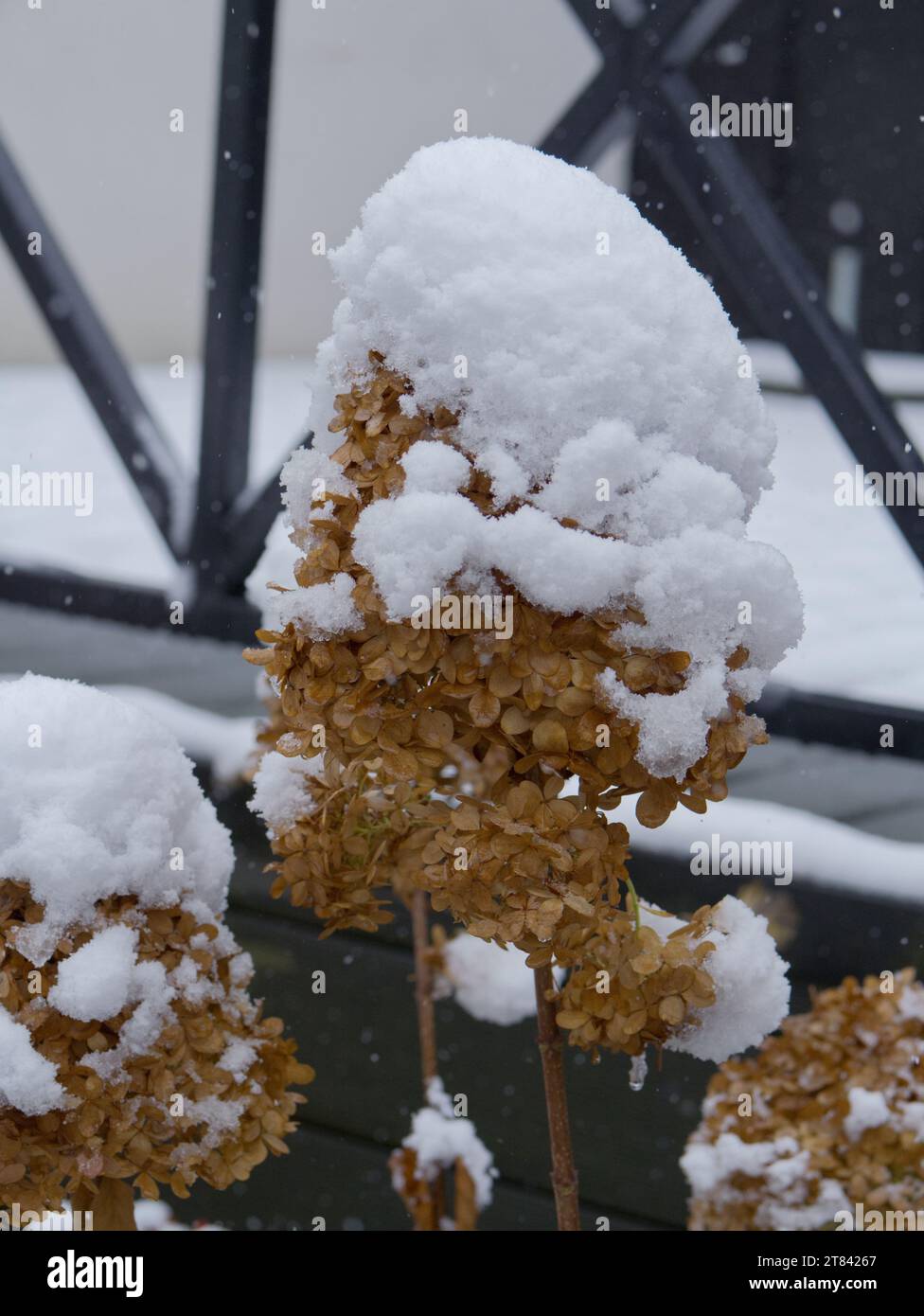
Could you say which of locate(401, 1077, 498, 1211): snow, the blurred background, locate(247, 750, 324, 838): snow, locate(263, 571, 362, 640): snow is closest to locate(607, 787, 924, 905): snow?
the blurred background

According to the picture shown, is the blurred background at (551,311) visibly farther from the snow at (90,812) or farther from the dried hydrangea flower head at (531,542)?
the snow at (90,812)

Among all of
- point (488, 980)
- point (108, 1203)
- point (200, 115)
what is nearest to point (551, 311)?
point (108, 1203)

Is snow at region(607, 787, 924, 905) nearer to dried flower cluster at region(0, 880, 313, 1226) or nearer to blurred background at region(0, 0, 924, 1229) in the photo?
blurred background at region(0, 0, 924, 1229)

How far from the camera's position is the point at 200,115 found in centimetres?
458

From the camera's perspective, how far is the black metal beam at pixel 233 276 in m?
2.18

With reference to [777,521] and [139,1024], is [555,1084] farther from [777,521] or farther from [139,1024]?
[777,521]

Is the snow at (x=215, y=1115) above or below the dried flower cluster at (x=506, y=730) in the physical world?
below

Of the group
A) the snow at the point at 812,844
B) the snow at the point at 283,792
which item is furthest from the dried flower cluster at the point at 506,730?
the snow at the point at 812,844

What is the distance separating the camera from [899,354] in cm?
451

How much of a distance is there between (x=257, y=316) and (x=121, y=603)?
1.83 ft

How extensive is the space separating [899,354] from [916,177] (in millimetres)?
571

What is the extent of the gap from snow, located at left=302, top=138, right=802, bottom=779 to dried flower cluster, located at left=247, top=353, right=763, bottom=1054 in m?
0.01

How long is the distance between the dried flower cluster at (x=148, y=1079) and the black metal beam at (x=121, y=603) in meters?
1.20

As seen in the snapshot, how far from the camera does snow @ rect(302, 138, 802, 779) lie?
920 millimetres
